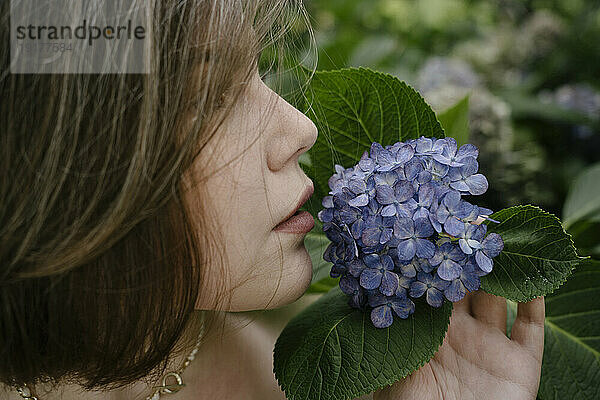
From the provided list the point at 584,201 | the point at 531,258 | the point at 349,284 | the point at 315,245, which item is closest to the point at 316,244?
the point at 315,245

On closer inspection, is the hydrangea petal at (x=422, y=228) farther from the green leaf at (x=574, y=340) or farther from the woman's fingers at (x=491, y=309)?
the green leaf at (x=574, y=340)

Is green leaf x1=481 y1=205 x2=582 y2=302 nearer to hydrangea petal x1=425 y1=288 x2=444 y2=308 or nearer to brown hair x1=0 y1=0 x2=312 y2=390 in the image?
hydrangea petal x1=425 y1=288 x2=444 y2=308

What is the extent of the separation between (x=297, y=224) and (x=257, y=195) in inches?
2.3

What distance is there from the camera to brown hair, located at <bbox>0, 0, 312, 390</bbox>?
0.43 meters

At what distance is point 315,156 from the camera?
2.08 feet

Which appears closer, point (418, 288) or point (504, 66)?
point (418, 288)

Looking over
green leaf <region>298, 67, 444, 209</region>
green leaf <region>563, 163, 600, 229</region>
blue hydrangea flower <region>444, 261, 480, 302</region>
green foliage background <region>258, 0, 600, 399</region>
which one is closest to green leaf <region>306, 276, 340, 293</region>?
green foliage background <region>258, 0, 600, 399</region>

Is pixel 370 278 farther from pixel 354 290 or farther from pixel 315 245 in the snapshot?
pixel 315 245

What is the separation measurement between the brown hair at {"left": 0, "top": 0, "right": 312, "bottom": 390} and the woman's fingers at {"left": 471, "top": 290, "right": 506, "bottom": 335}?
0.89 feet

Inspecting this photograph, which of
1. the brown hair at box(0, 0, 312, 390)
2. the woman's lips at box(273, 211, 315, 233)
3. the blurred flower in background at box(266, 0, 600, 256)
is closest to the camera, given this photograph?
the brown hair at box(0, 0, 312, 390)

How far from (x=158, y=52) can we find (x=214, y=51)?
0.04 meters

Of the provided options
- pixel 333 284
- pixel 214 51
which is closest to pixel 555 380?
pixel 333 284

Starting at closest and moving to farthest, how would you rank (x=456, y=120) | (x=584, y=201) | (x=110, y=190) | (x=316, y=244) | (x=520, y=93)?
1. (x=110, y=190)
2. (x=316, y=244)
3. (x=456, y=120)
4. (x=584, y=201)
5. (x=520, y=93)

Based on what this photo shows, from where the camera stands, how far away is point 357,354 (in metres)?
0.54
